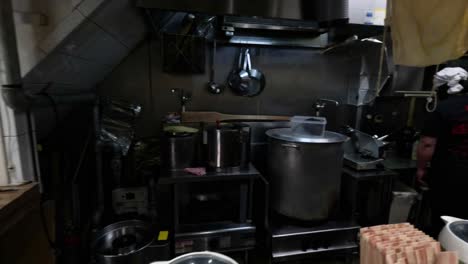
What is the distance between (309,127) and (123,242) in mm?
1369

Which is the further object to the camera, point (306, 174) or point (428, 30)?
point (306, 174)

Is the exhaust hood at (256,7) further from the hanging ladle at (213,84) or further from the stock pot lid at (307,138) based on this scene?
the hanging ladle at (213,84)

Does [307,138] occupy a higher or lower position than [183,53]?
lower

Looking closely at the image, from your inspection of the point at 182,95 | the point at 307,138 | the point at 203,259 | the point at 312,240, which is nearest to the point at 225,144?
the point at 307,138

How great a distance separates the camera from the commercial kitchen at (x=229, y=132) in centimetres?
91

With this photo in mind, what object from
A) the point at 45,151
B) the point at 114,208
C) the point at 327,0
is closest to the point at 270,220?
the point at 114,208

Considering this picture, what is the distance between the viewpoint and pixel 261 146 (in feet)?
6.77

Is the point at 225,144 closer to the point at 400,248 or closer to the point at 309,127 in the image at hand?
the point at 309,127

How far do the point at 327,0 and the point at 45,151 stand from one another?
1912 millimetres

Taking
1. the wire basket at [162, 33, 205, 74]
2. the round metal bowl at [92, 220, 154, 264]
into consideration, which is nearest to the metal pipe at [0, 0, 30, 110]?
the round metal bowl at [92, 220, 154, 264]

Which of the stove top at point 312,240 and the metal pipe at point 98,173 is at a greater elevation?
the metal pipe at point 98,173

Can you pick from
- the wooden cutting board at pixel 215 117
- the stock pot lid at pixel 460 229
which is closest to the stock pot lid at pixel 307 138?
the wooden cutting board at pixel 215 117

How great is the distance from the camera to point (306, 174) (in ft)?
4.99

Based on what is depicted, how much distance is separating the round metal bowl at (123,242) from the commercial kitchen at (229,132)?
0.01m
